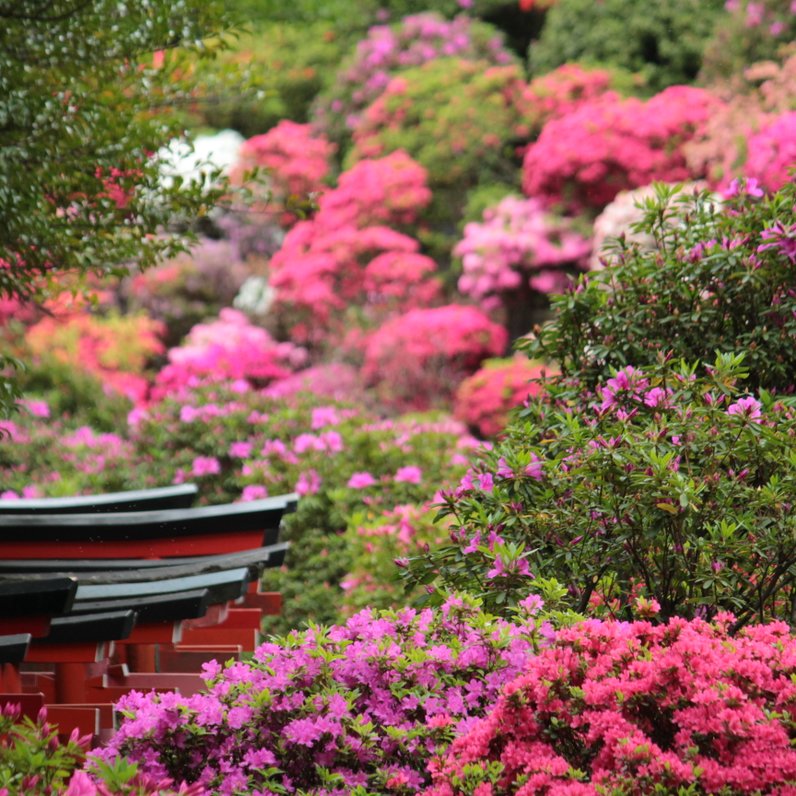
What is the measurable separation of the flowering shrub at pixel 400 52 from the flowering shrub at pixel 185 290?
11.0 ft

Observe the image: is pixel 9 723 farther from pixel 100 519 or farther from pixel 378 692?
pixel 100 519

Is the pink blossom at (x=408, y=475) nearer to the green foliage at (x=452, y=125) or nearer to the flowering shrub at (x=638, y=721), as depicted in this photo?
the flowering shrub at (x=638, y=721)

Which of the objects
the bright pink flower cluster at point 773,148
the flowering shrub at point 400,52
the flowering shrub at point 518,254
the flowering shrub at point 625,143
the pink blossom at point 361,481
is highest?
the flowering shrub at point 400,52

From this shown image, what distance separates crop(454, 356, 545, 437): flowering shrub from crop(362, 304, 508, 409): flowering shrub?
2.91 ft

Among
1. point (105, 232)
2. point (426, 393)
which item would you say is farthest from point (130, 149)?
point (426, 393)

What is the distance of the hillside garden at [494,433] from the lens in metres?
2.64

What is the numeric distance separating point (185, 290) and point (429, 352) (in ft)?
20.1

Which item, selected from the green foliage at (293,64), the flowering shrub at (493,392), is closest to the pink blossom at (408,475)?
the flowering shrub at (493,392)

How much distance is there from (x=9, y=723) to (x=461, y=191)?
1614cm

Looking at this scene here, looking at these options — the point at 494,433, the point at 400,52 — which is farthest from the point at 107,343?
the point at 494,433

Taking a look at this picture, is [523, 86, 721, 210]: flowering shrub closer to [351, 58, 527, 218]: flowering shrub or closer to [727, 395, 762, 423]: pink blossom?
[351, 58, 527, 218]: flowering shrub

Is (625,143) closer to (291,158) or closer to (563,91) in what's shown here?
(563,91)

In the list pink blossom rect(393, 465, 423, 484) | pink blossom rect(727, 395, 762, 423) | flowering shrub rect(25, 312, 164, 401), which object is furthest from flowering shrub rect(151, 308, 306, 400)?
pink blossom rect(727, 395, 762, 423)

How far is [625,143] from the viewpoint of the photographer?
15.0 meters
